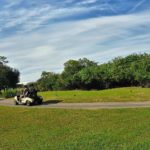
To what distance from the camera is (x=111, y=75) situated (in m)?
59.8

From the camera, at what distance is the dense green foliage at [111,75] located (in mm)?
58031

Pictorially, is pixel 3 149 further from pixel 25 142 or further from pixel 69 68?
pixel 69 68

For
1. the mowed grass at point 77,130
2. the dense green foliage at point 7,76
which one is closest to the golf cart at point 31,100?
the mowed grass at point 77,130

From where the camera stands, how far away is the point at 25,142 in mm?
18516

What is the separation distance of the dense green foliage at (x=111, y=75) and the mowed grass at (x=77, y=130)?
30086 millimetres

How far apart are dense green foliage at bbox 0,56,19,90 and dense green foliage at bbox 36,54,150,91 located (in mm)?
20750

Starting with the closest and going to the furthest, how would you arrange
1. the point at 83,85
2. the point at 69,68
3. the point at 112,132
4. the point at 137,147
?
the point at 137,147
the point at 112,132
the point at 83,85
the point at 69,68

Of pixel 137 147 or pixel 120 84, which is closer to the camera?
pixel 137 147

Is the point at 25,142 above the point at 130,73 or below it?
below

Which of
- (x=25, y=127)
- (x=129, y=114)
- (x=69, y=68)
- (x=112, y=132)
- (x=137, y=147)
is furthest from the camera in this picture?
(x=69, y=68)

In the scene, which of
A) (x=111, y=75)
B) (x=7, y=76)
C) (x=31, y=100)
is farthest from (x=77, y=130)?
(x=7, y=76)

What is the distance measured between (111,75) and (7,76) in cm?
4022

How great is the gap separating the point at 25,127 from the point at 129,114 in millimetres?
5843

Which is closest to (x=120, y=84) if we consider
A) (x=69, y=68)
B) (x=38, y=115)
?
(x=69, y=68)
